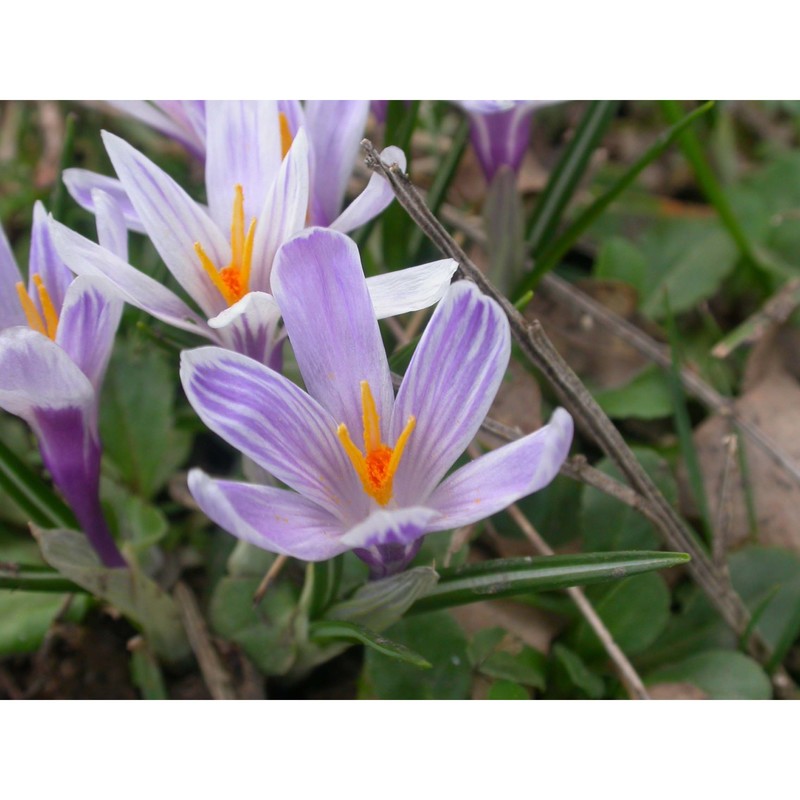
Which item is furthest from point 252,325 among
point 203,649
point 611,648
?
point 611,648

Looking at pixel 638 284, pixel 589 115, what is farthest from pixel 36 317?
pixel 638 284

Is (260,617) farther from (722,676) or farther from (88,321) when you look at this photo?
(722,676)

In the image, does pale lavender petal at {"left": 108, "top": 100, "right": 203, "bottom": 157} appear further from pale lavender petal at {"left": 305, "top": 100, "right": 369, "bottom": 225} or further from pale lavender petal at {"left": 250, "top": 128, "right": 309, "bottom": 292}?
pale lavender petal at {"left": 250, "top": 128, "right": 309, "bottom": 292}

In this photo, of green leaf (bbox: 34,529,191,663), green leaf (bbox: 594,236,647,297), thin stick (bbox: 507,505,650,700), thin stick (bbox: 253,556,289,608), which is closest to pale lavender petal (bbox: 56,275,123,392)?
green leaf (bbox: 34,529,191,663)

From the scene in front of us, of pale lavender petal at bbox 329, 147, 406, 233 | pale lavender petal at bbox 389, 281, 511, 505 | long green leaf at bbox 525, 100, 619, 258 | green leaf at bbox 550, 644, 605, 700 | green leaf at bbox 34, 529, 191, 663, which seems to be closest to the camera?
pale lavender petal at bbox 389, 281, 511, 505

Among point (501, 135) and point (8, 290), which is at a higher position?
point (501, 135)
